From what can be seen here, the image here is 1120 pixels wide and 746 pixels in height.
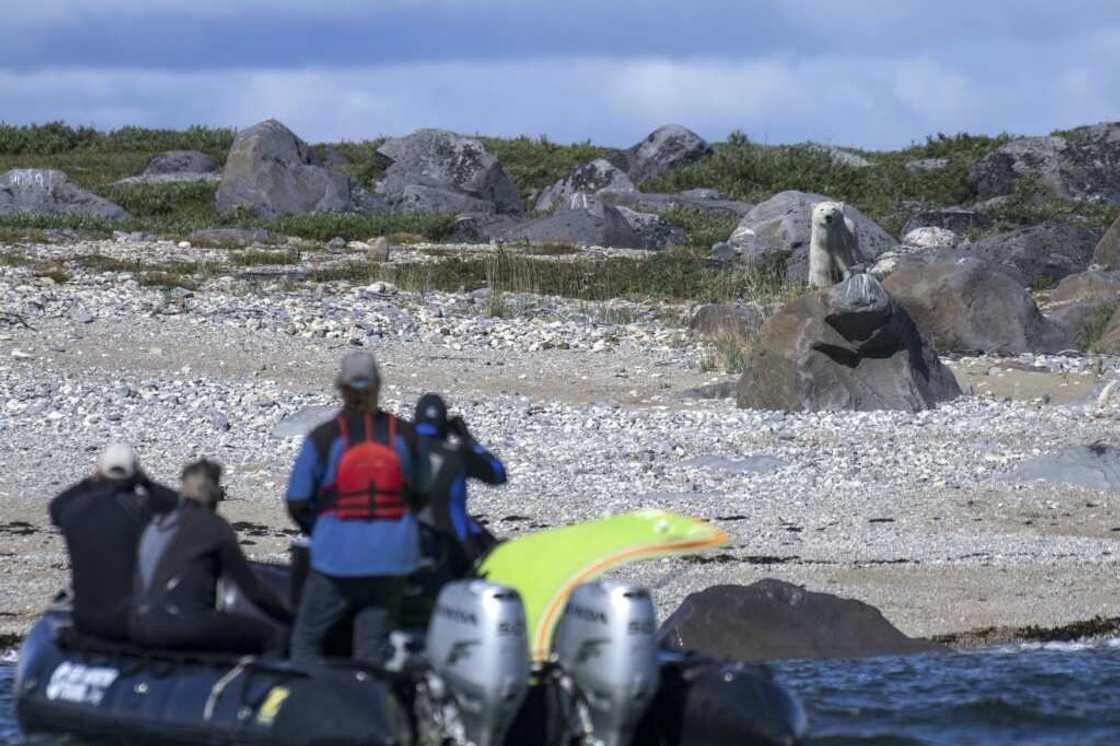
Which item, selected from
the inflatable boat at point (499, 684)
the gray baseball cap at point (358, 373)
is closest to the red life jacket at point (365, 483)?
the gray baseball cap at point (358, 373)

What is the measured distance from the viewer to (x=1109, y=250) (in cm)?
3206

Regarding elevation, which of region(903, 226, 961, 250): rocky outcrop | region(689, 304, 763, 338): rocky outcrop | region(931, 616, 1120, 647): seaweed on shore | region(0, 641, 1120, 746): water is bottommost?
region(0, 641, 1120, 746): water

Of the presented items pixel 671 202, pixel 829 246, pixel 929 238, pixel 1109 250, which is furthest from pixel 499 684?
pixel 671 202

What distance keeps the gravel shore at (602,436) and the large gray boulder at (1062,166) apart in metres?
25.5

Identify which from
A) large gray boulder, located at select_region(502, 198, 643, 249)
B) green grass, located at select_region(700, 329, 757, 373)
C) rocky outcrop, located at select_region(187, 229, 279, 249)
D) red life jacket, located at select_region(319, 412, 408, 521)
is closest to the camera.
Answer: red life jacket, located at select_region(319, 412, 408, 521)

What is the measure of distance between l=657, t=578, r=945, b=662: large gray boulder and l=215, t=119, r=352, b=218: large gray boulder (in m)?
31.9

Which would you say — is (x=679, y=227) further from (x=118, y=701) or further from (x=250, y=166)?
(x=118, y=701)

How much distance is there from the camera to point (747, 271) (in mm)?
28453

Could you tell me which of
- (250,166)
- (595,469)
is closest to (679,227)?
(250,166)

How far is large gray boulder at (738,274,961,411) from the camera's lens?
1828 cm

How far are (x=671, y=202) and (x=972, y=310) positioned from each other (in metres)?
24.2

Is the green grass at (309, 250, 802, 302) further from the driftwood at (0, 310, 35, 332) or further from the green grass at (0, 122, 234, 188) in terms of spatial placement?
the green grass at (0, 122, 234, 188)

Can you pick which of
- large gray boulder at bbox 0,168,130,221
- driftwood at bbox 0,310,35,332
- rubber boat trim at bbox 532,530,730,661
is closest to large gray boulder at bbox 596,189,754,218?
large gray boulder at bbox 0,168,130,221

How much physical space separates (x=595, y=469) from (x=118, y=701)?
26.6ft
